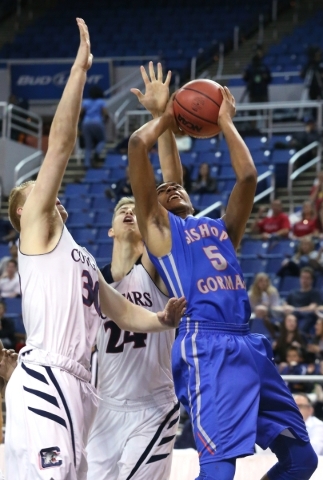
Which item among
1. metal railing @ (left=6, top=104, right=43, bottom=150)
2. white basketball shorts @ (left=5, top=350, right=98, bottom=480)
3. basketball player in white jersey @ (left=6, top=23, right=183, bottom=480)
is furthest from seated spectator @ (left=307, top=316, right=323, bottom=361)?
metal railing @ (left=6, top=104, right=43, bottom=150)

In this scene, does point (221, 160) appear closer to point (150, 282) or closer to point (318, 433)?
point (318, 433)

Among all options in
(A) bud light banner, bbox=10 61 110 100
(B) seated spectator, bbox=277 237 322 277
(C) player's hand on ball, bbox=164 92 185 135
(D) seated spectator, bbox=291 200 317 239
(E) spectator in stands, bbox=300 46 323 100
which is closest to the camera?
(C) player's hand on ball, bbox=164 92 185 135

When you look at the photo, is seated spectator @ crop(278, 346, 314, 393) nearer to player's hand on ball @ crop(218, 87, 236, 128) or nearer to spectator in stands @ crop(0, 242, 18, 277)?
player's hand on ball @ crop(218, 87, 236, 128)

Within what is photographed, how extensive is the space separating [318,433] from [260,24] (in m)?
15.9

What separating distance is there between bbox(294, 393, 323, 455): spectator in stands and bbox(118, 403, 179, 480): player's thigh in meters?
2.85

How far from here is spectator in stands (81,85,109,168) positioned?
1744cm

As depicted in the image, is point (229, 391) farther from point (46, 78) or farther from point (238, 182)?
point (46, 78)

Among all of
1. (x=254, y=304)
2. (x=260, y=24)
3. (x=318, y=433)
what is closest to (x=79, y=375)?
(x=318, y=433)

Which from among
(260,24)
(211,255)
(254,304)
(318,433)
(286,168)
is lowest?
(318,433)

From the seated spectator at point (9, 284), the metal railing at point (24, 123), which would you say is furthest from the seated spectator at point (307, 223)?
the metal railing at point (24, 123)

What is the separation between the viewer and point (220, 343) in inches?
189

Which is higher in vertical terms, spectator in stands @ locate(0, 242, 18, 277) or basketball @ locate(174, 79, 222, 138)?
basketball @ locate(174, 79, 222, 138)

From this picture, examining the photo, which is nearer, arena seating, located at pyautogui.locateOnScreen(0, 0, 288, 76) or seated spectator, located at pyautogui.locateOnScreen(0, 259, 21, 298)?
seated spectator, located at pyautogui.locateOnScreen(0, 259, 21, 298)

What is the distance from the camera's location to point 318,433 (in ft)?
26.5
